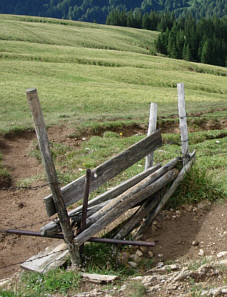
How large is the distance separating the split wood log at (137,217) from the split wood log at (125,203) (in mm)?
271

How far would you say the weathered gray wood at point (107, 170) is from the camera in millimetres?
6117

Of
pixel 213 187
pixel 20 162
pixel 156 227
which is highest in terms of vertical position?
pixel 213 187

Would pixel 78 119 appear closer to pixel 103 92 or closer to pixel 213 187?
pixel 103 92

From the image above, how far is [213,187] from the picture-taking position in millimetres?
8344

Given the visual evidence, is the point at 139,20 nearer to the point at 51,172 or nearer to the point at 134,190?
the point at 134,190

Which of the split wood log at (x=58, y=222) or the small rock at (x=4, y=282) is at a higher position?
the split wood log at (x=58, y=222)

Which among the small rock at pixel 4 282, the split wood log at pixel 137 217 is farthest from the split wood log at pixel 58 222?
the small rock at pixel 4 282

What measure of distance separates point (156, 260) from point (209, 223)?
162 cm

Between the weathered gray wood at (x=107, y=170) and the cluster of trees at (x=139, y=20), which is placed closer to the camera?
the weathered gray wood at (x=107, y=170)

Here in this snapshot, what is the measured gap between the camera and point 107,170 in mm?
6750

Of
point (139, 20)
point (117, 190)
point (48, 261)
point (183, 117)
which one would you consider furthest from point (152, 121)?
point (139, 20)

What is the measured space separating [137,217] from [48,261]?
2040 mm

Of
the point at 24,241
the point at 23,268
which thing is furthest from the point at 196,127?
the point at 23,268

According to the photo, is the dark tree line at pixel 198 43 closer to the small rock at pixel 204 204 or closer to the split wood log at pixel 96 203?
the small rock at pixel 204 204
